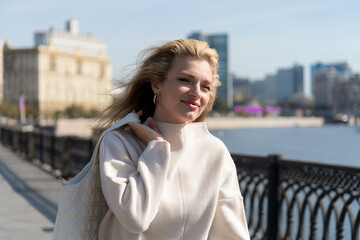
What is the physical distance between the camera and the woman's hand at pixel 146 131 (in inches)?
68.0

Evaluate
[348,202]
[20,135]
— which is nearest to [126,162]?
[348,202]

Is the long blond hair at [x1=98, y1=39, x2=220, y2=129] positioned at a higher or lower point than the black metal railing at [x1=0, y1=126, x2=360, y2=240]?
higher

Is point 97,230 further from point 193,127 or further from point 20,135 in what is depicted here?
point 20,135

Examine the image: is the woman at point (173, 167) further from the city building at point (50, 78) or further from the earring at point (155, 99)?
the city building at point (50, 78)

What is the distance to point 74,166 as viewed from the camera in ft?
→ 30.1

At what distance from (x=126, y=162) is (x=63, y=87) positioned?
389 feet

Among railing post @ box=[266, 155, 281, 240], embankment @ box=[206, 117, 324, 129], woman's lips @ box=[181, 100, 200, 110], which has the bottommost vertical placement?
embankment @ box=[206, 117, 324, 129]

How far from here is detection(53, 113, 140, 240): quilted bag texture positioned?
5.59 feet

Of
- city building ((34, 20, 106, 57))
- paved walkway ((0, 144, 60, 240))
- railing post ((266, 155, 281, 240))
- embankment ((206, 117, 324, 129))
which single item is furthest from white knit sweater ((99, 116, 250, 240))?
city building ((34, 20, 106, 57))

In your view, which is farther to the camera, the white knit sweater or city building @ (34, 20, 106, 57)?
city building @ (34, 20, 106, 57)

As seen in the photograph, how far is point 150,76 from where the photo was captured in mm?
1865

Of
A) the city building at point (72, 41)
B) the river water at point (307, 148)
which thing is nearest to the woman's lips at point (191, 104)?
the river water at point (307, 148)

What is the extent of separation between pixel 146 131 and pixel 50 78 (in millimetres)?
117562

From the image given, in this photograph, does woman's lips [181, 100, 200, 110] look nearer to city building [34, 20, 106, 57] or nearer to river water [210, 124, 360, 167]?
river water [210, 124, 360, 167]
